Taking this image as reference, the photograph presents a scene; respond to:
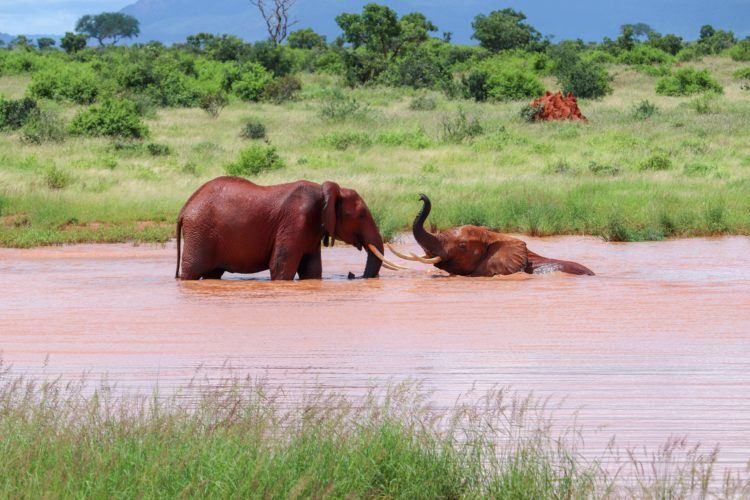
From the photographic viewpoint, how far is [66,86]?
1362 inches

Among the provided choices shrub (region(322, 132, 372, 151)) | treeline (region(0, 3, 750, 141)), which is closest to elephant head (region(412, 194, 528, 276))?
shrub (region(322, 132, 372, 151))

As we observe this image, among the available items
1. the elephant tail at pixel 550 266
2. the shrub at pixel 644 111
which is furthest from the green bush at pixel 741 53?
the elephant tail at pixel 550 266

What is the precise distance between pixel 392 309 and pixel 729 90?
31.9 meters

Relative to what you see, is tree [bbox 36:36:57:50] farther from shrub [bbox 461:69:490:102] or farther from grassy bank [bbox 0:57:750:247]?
grassy bank [bbox 0:57:750:247]

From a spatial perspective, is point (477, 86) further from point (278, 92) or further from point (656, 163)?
point (656, 163)

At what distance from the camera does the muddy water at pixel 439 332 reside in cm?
703

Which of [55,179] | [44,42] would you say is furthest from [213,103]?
[44,42]

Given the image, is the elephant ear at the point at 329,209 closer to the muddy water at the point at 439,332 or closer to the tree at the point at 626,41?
the muddy water at the point at 439,332

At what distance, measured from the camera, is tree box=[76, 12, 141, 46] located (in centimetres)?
10938

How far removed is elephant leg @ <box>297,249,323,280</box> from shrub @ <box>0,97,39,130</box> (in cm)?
1762

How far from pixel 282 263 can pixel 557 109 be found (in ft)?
64.9

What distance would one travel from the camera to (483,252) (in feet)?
39.7

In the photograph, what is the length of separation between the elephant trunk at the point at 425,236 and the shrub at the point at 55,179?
942 centimetres

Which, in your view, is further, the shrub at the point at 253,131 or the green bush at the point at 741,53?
the green bush at the point at 741,53
